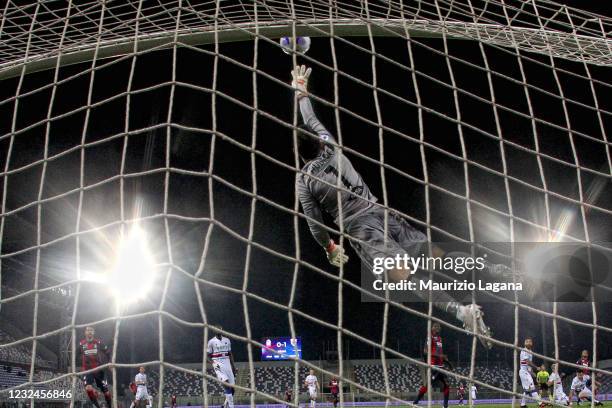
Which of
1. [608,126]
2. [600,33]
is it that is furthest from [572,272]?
[600,33]

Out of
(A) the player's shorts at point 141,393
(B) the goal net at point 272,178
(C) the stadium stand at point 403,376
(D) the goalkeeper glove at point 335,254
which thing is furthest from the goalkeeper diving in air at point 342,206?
(C) the stadium stand at point 403,376

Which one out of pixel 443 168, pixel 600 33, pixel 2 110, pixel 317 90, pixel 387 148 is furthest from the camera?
pixel 443 168

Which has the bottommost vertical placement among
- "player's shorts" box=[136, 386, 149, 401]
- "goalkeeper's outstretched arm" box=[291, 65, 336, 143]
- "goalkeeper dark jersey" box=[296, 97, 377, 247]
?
"player's shorts" box=[136, 386, 149, 401]

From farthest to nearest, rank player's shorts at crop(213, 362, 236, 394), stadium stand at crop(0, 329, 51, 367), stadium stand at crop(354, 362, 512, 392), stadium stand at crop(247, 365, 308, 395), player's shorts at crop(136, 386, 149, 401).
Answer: stadium stand at crop(247, 365, 308, 395) < stadium stand at crop(354, 362, 512, 392) < stadium stand at crop(0, 329, 51, 367) < player's shorts at crop(136, 386, 149, 401) < player's shorts at crop(213, 362, 236, 394)

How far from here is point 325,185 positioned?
2914 millimetres

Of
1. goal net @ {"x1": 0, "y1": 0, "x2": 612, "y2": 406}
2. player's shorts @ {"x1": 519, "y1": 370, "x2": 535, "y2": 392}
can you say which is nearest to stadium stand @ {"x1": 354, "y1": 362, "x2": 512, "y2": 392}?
goal net @ {"x1": 0, "y1": 0, "x2": 612, "y2": 406}

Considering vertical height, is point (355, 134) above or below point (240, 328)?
above

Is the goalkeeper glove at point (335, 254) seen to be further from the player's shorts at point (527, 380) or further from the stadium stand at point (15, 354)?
the stadium stand at point (15, 354)

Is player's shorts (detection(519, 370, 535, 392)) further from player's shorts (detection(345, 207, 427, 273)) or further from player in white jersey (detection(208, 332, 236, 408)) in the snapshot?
player's shorts (detection(345, 207, 427, 273))

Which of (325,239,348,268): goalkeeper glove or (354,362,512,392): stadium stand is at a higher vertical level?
(354,362,512,392): stadium stand

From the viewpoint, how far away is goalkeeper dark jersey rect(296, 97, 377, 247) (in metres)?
2.89

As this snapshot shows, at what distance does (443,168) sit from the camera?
1452 centimetres

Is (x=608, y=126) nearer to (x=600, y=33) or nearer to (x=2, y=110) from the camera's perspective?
(x=600, y=33)

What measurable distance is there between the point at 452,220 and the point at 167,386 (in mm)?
11058
